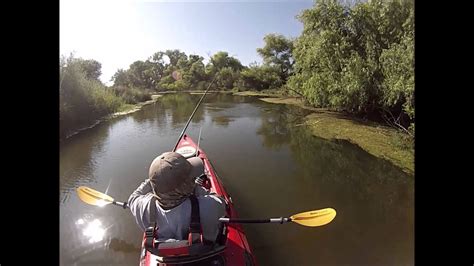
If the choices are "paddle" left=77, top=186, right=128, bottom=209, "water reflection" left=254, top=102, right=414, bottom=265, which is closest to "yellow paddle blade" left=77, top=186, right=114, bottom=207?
"paddle" left=77, top=186, right=128, bottom=209

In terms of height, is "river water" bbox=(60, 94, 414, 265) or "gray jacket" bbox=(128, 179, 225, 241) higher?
"gray jacket" bbox=(128, 179, 225, 241)

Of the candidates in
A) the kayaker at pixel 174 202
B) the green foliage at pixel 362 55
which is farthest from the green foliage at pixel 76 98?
the green foliage at pixel 362 55

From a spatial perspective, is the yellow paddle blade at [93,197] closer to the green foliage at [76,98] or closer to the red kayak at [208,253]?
the red kayak at [208,253]

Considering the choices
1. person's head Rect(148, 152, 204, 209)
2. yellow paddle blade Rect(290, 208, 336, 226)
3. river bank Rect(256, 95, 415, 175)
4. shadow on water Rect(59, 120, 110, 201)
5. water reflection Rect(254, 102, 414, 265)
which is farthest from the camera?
river bank Rect(256, 95, 415, 175)

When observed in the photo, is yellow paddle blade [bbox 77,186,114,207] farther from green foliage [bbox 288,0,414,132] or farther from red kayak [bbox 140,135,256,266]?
green foliage [bbox 288,0,414,132]

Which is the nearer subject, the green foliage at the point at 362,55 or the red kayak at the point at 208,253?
the red kayak at the point at 208,253

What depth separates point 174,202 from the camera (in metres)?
1.42

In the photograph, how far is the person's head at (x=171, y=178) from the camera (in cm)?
135

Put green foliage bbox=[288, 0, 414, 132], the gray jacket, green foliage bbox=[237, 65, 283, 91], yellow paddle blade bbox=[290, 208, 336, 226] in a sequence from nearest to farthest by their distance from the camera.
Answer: the gray jacket
yellow paddle blade bbox=[290, 208, 336, 226]
green foliage bbox=[288, 0, 414, 132]
green foliage bbox=[237, 65, 283, 91]

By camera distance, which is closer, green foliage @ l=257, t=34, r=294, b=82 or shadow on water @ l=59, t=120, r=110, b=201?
shadow on water @ l=59, t=120, r=110, b=201

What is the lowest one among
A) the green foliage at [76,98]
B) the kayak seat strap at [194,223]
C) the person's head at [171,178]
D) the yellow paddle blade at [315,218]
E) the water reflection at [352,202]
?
the water reflection at [352,202]

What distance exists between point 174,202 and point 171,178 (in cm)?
15

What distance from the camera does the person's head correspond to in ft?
4.43
